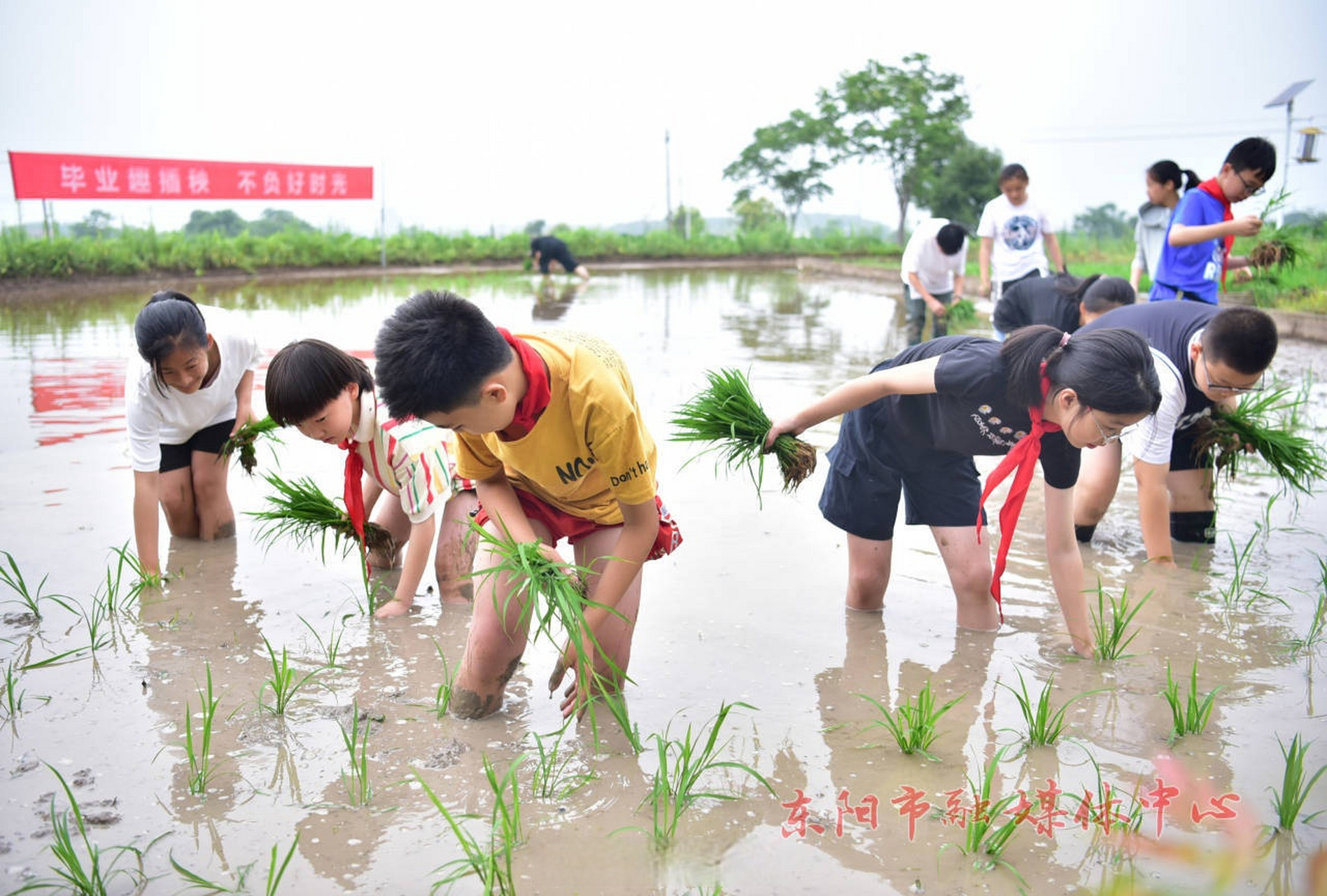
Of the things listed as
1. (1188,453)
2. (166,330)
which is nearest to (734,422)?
(166,330)

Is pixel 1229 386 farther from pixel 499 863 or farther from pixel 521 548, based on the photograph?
pixel 499 863

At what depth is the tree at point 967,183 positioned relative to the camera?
27.0 m

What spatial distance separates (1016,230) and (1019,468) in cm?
456

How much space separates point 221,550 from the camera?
171 inches

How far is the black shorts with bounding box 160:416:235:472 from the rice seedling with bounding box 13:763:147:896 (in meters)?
2.30

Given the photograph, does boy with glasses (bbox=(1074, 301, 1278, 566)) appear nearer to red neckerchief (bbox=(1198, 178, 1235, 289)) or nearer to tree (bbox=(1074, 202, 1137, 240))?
red neckerchief (bbox=(1198, 178, 1235, 289))

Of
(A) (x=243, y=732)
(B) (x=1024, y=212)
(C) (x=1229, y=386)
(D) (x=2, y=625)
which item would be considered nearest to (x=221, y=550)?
(D) (x=2, y=625)

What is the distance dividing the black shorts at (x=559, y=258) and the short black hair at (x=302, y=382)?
1507 centimetres

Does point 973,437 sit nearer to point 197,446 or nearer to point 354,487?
point 354,487

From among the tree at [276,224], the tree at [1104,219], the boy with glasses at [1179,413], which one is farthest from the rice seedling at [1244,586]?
the tree at [1104,219]

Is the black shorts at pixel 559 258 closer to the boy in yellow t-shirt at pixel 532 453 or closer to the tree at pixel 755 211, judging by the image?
the boy in yellow t-shirt at pixel 532 453

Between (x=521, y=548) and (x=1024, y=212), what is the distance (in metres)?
5.70

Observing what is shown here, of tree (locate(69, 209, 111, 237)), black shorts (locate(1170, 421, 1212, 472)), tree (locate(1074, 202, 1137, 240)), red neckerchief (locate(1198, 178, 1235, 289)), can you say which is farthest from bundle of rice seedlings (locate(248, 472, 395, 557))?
tree (locate(1074, 202, 1137, 240))

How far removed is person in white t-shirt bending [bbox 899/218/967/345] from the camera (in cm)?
764
